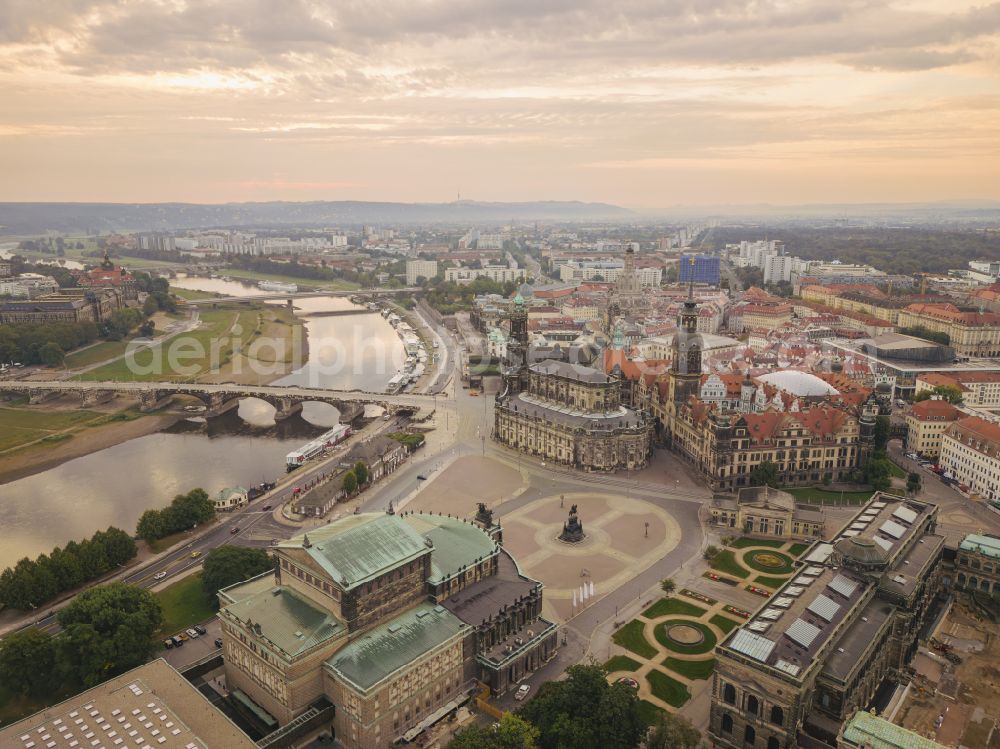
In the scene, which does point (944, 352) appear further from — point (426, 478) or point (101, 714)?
point (101, 714)

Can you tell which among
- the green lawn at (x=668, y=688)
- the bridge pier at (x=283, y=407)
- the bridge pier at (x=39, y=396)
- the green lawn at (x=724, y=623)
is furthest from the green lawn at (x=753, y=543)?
the bridge pier at (x=39, y=396)

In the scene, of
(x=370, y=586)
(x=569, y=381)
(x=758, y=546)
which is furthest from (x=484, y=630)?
(x=569, y=381)

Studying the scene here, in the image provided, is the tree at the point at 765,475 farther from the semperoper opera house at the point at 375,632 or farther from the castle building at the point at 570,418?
the semperoper opera house at the point at 375,632

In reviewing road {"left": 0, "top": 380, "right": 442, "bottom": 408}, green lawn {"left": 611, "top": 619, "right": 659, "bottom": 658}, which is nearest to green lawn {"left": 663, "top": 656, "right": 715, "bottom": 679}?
green lawn {"left": 611, "top": 619, "right": 659, "bottom": 658}

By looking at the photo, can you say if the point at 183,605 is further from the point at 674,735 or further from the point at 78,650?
the point at 674,735

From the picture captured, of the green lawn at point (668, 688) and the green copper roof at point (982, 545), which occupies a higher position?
the green copper roof at point (982, 545)

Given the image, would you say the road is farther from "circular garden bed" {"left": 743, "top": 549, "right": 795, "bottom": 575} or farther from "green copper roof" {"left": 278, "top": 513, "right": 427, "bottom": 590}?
"green copper roof" {"left": 278, "top": 513, "right": 427, "bottom": 590}
